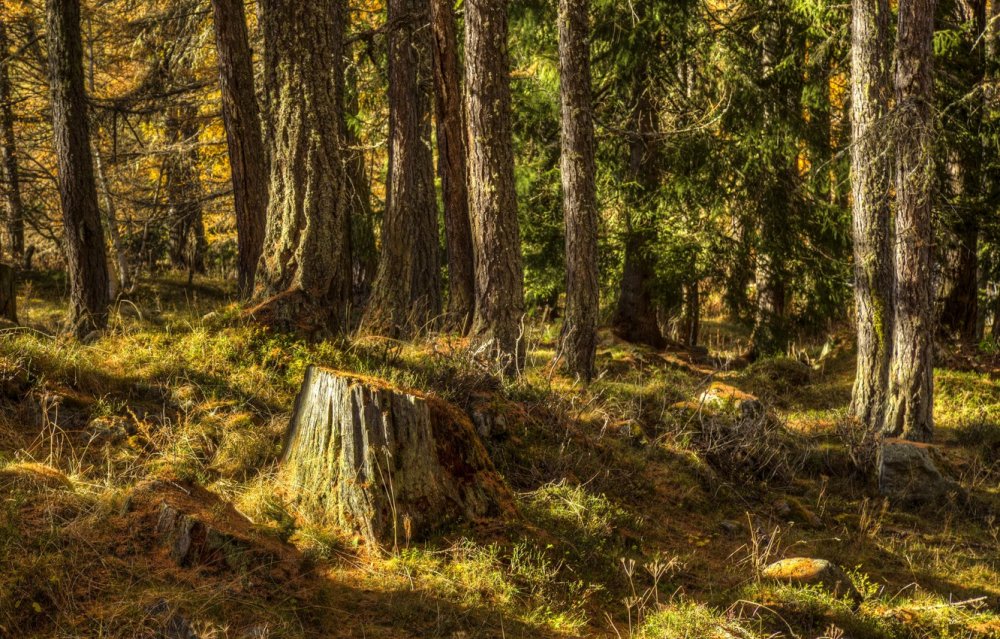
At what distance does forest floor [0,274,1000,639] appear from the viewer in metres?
4.65

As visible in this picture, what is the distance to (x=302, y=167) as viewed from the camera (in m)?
8.93

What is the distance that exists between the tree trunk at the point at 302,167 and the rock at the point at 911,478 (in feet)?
20.3

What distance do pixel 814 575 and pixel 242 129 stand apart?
9200 millimetres

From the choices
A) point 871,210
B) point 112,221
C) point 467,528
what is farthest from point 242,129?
point 871,210

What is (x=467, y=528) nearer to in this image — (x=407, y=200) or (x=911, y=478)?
(x=911, y=478)

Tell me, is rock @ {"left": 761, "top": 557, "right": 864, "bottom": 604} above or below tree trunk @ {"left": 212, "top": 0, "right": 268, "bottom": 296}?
below

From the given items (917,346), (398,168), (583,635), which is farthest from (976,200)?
(583,635)

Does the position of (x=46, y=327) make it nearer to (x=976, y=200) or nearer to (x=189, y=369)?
(x=189, y=369)

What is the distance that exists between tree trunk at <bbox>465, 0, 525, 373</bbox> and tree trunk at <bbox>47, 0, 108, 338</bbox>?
438 cm

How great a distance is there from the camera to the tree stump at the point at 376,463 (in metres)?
5.58

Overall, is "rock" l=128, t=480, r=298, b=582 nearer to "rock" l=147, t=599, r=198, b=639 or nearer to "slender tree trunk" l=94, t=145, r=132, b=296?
"rock" l=147, t=599, r=198, b=639

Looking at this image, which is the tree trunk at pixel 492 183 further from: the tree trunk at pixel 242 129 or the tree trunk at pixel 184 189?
the tree trunk at pixel 184 189

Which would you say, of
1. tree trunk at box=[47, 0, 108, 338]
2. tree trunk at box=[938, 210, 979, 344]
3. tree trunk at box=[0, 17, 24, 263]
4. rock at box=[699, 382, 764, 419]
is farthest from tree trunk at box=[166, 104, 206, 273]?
tree trunk at box=[938, 210, 979, 344]

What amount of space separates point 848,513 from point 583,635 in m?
4.74
